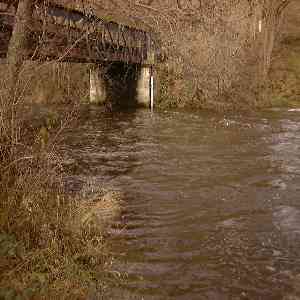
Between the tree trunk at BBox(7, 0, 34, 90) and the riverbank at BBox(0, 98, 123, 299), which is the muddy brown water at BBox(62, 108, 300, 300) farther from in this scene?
the tree trunk at BBox(7, 0, 34, 90)

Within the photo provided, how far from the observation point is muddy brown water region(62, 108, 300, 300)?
732 cm

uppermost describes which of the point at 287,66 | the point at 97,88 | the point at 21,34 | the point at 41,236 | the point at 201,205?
the point at 21,34

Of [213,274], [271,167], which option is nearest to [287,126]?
[271,167]

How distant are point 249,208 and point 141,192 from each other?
96.5 inches

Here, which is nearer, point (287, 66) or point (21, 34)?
point (21, 34)

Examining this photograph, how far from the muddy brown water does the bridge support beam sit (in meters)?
9.79

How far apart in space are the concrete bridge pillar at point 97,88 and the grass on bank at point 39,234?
82.4 feet

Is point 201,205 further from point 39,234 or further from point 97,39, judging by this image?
point 97,39

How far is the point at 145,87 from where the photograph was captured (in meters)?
32.6

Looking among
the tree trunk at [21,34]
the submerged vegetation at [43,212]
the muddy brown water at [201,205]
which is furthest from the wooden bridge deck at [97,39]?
the submerged vegetation at [43,212]

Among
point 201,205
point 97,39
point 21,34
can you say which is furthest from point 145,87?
point 21,34

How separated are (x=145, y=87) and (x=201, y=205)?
874 inches

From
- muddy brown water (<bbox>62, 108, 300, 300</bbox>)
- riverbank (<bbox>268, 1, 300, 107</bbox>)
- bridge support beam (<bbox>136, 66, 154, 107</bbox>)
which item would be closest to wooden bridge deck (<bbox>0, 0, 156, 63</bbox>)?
bridge support beam (<bbox>136, 66, 154, 107</bbox>)

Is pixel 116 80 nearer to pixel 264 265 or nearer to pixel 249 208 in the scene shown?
pixel 249 208
